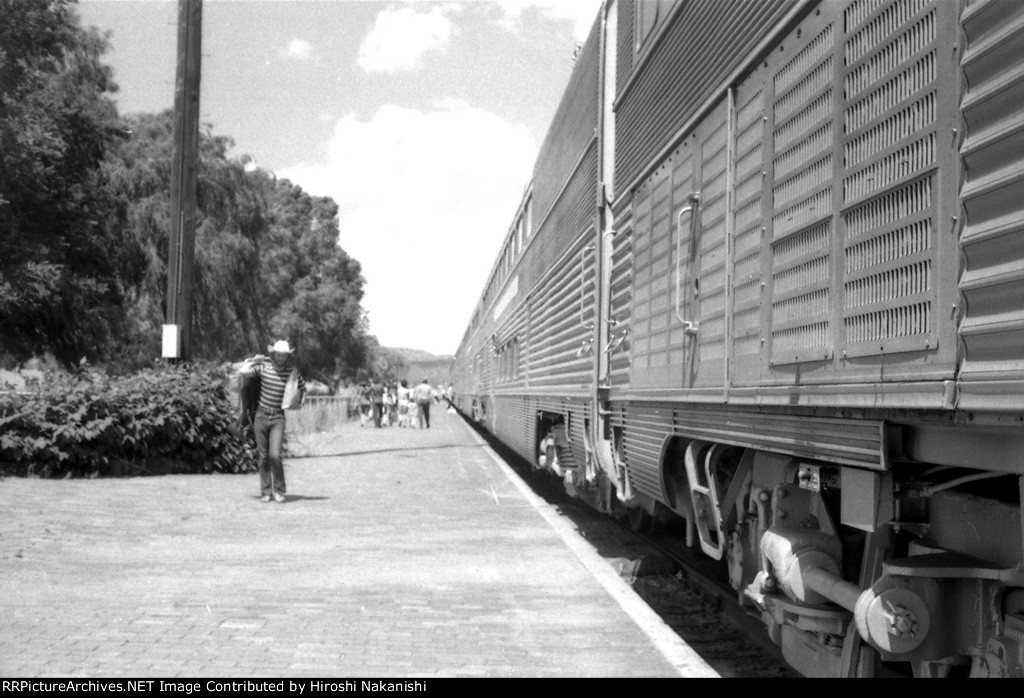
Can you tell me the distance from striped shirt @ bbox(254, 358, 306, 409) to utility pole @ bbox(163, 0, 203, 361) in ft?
11.5

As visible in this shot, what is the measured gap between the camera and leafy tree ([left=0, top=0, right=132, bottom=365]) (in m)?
21.6

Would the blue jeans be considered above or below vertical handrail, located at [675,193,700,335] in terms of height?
below

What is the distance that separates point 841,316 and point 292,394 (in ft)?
30.2

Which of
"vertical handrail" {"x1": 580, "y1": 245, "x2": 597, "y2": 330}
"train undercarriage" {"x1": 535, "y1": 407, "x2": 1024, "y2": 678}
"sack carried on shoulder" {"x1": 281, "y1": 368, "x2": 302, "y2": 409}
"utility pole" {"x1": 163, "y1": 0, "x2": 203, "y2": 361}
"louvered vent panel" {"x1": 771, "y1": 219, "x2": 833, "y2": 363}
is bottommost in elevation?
"train undercarriage" {"x1": 535, "y1": 407, "x2": 1024, "y2": 678}

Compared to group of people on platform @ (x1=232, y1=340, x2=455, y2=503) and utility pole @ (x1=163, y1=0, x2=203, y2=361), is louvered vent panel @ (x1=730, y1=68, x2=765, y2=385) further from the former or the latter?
utility pole @ (x1=163, y1=0, x2=203, y2=361)

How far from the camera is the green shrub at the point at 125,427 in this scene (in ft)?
43.7

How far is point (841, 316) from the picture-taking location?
3654 millimetres

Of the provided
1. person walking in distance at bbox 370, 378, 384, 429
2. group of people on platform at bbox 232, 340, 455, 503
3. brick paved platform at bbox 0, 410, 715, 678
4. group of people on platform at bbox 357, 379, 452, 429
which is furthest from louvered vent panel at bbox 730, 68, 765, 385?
person walking in distance at bbox 370, 378, 384, 429

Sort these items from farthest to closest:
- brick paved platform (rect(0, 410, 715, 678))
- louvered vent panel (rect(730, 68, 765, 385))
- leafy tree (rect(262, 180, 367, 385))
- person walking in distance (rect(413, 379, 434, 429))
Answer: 1. leafy tree (rect(262, 180, 367, 385))
2. person walking in distance (rect(413, 379, 434, 429))
3. brick paved platform (rect(0, 410, 715, 678))
4. louvered vent panel (rect(730, 68, 765, 385))

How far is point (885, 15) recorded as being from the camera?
343 centimetres

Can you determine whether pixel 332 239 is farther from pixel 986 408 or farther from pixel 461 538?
pixel 986 408
